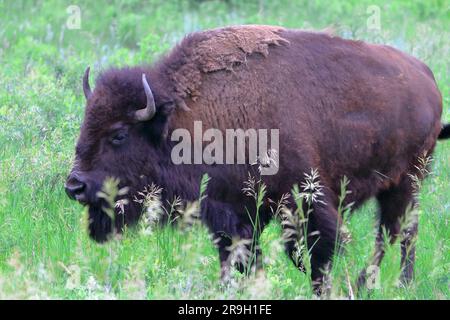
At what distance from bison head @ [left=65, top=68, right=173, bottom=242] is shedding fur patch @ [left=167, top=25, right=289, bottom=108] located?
0.24 m

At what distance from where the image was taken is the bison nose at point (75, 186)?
5.63m

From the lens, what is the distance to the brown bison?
Result: 5836 mm

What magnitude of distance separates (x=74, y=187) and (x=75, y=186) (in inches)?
0.4

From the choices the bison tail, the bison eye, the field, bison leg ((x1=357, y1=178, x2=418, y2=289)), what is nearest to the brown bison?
the bison eye

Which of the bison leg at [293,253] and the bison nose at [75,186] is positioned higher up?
the bison nose at [75,186]

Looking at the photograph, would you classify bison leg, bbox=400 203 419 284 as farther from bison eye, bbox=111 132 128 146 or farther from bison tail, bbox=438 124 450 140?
bison eye, bbox=111 132 128 146

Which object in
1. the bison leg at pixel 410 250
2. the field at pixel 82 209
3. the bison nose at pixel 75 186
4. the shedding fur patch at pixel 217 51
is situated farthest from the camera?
the bison leg at pixel 410 250

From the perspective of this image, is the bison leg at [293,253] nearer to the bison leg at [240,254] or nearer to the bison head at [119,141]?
the bison leg at [240,254]

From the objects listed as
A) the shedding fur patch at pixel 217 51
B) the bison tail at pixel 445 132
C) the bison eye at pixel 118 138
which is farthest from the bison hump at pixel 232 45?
the bison tail at pixel 445 132

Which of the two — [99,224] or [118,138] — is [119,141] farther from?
[99,224]

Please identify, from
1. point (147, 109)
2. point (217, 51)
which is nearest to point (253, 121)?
point (217, 51)

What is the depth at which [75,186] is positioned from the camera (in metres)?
5.63

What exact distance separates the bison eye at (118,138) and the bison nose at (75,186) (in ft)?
1.15
